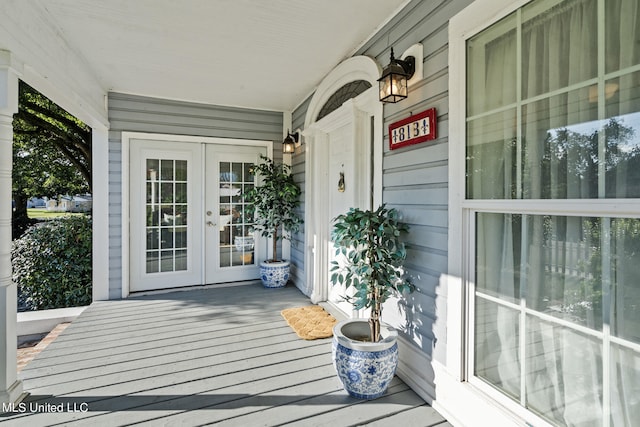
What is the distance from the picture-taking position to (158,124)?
13.8 feet

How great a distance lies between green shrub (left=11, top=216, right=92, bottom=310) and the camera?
4434 mm

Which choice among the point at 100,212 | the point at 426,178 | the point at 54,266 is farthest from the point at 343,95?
the point at 54,266

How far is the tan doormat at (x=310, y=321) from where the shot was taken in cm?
298

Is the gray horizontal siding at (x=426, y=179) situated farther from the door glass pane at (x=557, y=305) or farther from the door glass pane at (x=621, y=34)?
the door glass pane at (x=621, y=34)

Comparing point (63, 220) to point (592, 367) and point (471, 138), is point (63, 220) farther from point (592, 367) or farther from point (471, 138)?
point (592, 367)

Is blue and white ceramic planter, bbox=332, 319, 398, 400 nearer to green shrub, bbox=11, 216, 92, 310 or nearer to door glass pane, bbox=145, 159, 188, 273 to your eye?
door glass pane, bbox=145, 159, 188, 273

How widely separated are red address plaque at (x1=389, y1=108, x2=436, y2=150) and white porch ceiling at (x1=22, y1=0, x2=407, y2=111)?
2.81 feet

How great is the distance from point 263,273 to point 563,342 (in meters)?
3.58

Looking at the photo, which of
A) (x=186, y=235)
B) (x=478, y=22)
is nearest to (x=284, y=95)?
(x=186, y=235)

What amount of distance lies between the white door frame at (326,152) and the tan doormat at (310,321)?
0.30 m

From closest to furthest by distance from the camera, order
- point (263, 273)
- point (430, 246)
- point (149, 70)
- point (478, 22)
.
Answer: point (478, 22)
point (430, 246)
point (149, 70)
point (263, 273)

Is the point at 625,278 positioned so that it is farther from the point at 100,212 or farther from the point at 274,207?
the point at 100,212

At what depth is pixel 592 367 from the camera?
4.19 feet

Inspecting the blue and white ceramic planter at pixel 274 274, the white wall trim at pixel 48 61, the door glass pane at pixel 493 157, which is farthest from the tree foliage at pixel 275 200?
the door glass pane at pixel 493 157
